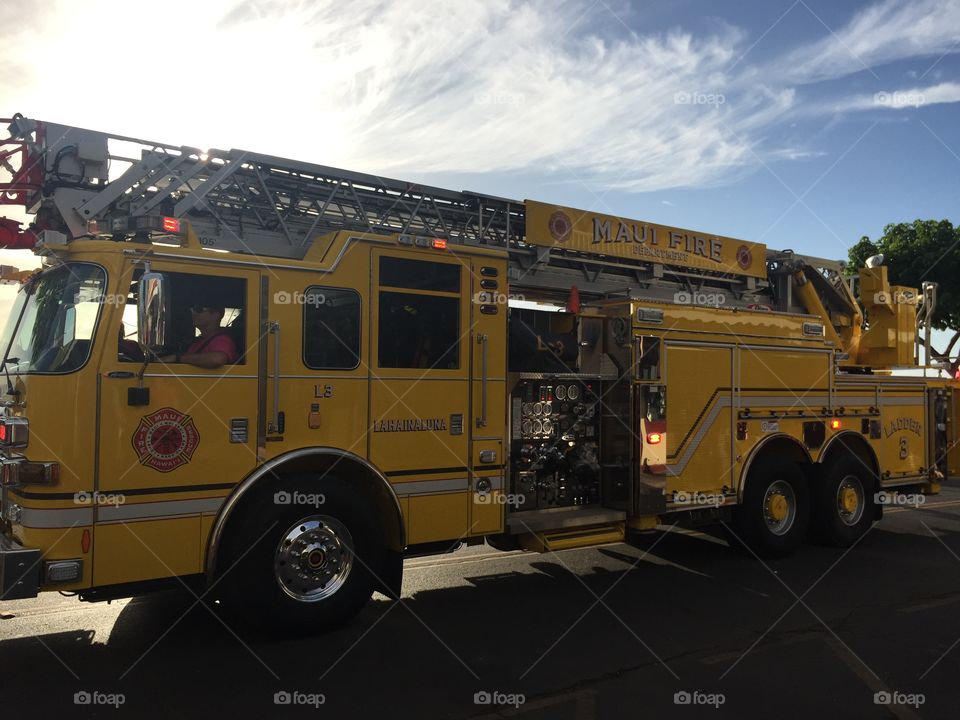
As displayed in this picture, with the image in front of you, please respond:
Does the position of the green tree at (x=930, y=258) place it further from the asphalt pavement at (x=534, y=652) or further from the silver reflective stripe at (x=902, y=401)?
the asphalt pavement at (x=534, y=652)

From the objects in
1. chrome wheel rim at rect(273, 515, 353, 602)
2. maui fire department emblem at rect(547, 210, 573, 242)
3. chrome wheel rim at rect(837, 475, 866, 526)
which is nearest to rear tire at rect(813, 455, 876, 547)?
chrome wheel rim at rect(837, 475, 866, 526)

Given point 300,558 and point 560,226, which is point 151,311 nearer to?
point 300,558

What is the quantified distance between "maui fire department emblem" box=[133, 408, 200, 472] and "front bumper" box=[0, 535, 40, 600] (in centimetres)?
80

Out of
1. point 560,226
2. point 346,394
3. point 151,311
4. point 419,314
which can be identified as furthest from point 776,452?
point 151,311

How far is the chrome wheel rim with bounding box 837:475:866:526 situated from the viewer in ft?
29.7

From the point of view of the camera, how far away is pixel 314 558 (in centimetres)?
546

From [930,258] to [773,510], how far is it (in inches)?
764

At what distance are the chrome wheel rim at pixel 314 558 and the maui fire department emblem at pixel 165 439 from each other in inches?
35.1

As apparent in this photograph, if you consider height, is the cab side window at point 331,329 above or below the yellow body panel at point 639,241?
below

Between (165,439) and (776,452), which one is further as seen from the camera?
(776,452)

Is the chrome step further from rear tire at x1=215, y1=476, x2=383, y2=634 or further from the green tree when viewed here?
the green tree

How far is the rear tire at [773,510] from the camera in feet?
26.8

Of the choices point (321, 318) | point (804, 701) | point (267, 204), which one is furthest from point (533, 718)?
point (267, 204)

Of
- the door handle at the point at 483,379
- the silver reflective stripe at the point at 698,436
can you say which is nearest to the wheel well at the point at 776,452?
the silver reflective stripe at the point at 698,436
